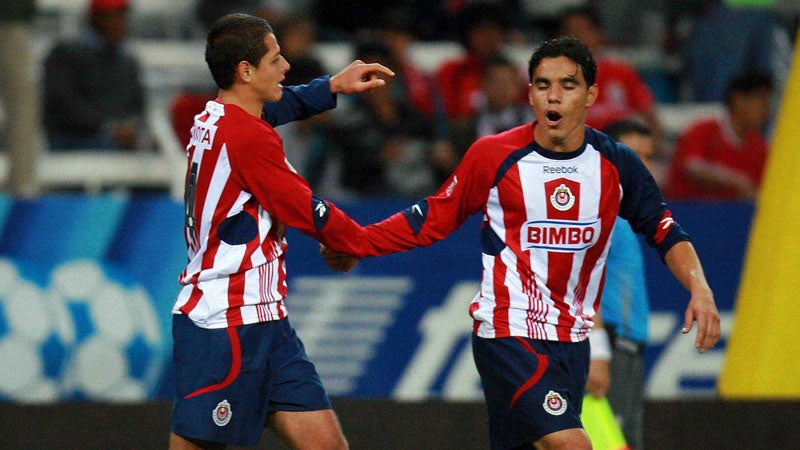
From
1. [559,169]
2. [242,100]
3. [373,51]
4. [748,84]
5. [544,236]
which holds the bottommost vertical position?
[544,236]

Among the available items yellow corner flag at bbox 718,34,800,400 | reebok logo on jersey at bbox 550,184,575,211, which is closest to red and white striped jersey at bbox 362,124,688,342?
reebok logo on jersey at bbox 550,184,575,211

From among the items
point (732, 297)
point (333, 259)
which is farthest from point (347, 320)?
point (333, 259)

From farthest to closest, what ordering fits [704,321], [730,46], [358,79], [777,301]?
[730,46]
[777,301]
[358,79]
[704,321]

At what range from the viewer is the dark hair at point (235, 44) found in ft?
14.6

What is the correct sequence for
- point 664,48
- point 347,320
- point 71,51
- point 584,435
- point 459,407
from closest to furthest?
point 584,435 → point 459,407 → point 347,320 → point 71,51 → point 664,48

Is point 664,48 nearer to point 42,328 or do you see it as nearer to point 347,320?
point 347,320

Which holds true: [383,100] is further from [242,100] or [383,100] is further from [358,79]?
[242,100]

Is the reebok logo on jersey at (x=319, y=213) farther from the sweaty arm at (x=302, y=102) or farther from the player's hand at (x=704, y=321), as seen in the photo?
the player's hand at (x=704, y=321)

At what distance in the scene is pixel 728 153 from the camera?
8594mm

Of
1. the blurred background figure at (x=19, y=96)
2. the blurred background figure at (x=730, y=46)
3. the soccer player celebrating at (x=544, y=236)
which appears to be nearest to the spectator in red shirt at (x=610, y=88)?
the blurred background figure at (x=730, y=46)

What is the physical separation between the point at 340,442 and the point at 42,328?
3.34 m

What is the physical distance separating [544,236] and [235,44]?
4.01 feet

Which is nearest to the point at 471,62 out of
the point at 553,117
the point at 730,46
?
the point at 730,46

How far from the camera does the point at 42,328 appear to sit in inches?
289
